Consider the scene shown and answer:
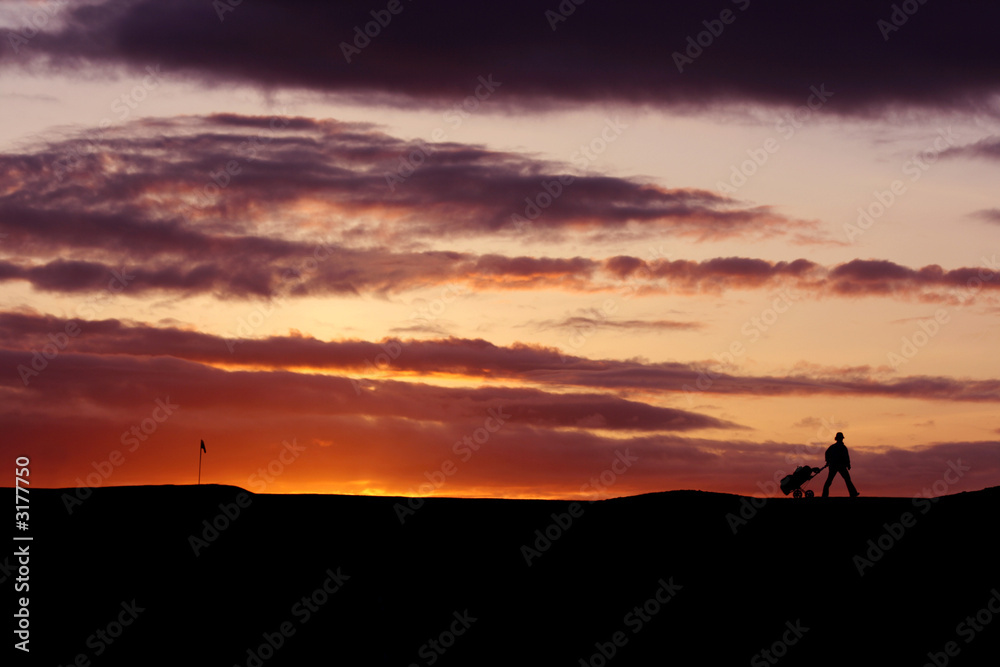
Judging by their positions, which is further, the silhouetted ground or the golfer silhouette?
the golfer silhouette

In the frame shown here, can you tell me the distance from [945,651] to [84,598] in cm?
1915

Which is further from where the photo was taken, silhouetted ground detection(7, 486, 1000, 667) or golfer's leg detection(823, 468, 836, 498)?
golfer's leg detection(823, 468, 836, 498)

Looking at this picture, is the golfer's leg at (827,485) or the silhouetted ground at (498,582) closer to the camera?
the silhouetted ground at (498,582)

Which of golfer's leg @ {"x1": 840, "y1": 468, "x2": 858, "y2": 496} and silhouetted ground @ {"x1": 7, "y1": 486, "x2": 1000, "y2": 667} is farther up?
golfer's leg @ {"x1": 840, "y1": 468, "x2": 858, "y2": 496}

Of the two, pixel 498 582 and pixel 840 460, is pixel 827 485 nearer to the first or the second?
pixel 840 460

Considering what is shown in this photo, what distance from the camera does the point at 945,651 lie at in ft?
89.6

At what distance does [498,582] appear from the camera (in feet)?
95.4

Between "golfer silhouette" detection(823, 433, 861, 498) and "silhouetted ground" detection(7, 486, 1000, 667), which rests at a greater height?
"golfer silhouette" detection(823, 433, 861, 498)

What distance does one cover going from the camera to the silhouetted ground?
1097 inches

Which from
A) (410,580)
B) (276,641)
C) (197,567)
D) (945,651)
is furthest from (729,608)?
(197,567)

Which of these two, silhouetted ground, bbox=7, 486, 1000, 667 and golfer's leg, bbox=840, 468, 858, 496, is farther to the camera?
golfer's leg, bbox=840, 468, 858, 496

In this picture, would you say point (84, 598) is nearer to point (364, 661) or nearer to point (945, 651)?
point (364, 661)

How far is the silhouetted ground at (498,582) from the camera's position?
27.9 m

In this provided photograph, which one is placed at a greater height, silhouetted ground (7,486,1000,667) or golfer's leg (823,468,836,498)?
golfer's leg (823,468,836,498)
